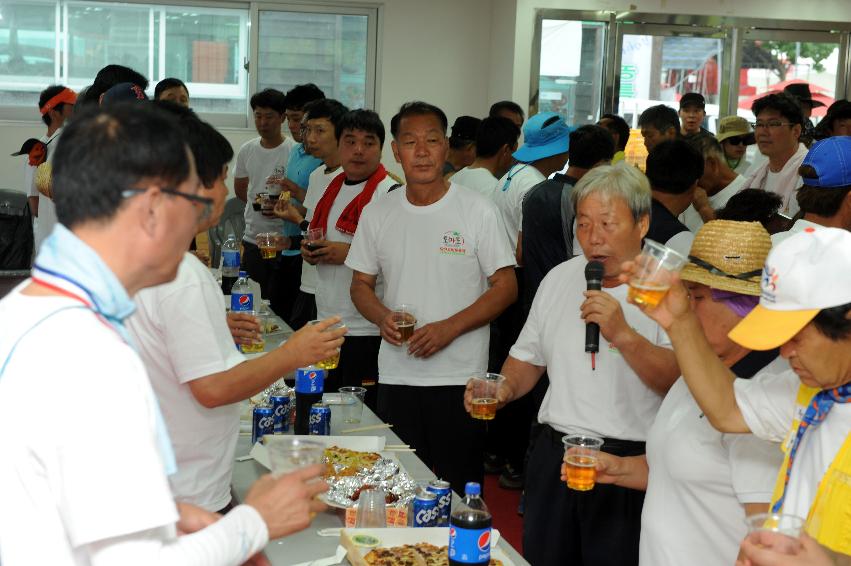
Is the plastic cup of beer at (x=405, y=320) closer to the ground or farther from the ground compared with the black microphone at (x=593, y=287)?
closer to the ground

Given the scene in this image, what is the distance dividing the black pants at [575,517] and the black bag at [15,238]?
6.10m

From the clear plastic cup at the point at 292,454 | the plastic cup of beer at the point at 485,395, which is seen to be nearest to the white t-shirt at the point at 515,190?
the plastic cup of beer at the point at 485,395

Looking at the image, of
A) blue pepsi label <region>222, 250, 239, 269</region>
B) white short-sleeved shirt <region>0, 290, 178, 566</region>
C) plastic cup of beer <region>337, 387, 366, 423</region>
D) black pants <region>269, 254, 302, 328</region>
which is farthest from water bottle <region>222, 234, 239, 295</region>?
white short-sleeved shirt <region>0, 290, 178, 566</region>

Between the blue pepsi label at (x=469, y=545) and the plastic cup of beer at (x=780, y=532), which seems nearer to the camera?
the plastic cup of beer at (x=780, y=532)

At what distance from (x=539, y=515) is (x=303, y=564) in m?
0.87

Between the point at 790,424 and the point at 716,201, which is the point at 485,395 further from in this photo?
the point at 716,201

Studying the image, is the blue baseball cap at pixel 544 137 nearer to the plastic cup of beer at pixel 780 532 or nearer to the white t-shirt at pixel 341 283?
the white t-shirt at pixel 341 283

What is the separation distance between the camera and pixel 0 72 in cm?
928

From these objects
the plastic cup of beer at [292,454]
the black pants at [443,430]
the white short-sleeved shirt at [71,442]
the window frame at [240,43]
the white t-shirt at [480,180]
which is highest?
the window frame at [240,43]

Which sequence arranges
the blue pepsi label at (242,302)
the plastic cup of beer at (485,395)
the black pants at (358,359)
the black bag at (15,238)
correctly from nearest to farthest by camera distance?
the plastic cup of beer at (485,395) → the blue pepsi label at (242,302) → the black pants at (358,359) → the black bag at (15,238)

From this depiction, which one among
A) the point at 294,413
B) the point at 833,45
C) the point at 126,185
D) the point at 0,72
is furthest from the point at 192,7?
the point at 126,185

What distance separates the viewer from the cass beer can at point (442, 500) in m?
2.50

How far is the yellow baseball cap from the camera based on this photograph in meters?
1.73

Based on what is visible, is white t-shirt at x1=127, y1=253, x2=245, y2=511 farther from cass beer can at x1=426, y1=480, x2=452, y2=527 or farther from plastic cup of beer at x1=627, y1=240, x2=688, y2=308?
plastic cup of beer at x1=627, y1=240, x2=688, y2=308
